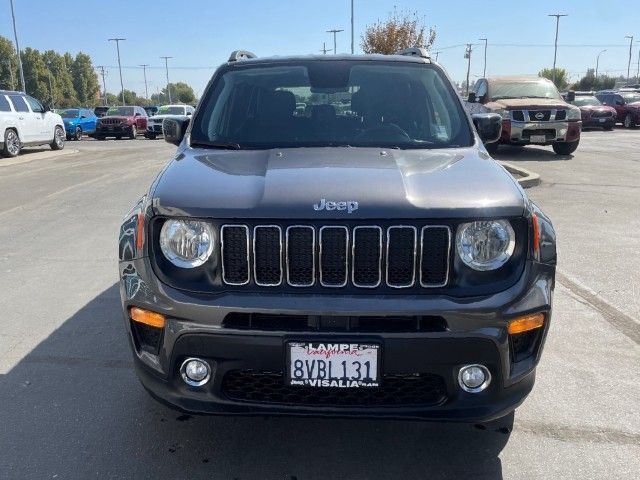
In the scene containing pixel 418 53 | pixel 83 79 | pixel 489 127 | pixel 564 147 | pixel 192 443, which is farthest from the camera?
pixel 83 79

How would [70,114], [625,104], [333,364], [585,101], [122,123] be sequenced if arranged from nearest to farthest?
[333,364]
[585,101]
[625,104]
[122,123]
[70,114]

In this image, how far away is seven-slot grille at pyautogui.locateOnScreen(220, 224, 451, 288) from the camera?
97.9 inches

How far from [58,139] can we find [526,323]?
21254 mm

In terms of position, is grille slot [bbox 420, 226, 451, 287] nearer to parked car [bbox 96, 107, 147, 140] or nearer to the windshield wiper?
the windshield wiper

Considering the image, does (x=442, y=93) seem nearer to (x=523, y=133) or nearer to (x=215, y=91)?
(x=215, y=91)

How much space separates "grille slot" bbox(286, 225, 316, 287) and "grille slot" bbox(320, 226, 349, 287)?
0.04 meters

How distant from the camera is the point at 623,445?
2947mm

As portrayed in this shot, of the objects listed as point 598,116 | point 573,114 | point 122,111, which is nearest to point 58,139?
point 122,111

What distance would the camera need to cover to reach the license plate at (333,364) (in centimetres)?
240

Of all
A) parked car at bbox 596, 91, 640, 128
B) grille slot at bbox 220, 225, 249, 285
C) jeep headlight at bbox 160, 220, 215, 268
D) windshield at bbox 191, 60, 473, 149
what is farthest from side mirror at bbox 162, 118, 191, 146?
parked car at bbox 596, 91, 640, 128

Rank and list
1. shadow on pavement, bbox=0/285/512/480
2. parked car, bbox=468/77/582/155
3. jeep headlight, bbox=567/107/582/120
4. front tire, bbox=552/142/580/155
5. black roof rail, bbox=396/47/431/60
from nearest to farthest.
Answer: shadow on pavement, bbox=0/285/512/480
black roof rail, bbox=396/47/431/60
parked car, bbox=468/77/582/155
jeep headlight, bbox=567/107/582/120
front tire, bbox=552/142/580/155

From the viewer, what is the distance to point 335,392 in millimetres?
2531

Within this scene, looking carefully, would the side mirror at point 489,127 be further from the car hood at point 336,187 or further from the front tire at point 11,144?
the front tire at point 11,144

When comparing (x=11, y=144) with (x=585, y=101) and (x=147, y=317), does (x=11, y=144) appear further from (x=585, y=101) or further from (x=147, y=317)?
(x=585, y=101)
